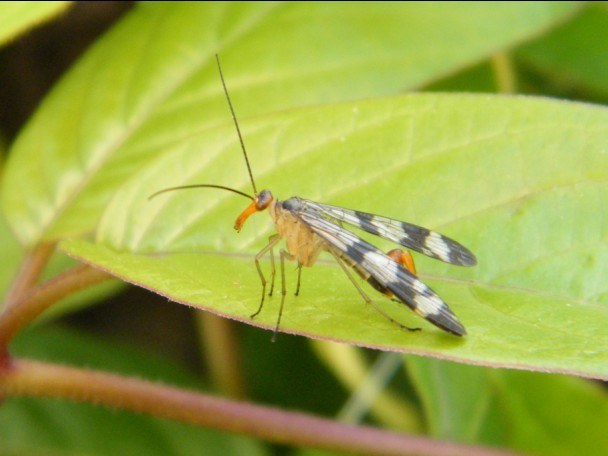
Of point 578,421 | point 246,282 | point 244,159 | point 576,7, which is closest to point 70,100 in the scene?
point 244,159

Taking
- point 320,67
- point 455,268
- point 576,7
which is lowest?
point 455,268

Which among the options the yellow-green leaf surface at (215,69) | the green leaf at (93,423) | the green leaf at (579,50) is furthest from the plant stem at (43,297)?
the green leaf at (579,50)

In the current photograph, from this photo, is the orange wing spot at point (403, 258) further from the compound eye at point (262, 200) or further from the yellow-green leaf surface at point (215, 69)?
the yellow-green leaf surface at point (215, 69)

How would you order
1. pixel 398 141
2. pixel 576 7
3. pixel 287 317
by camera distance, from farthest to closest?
pixel 576 7, pixel 398 141, pixel 287 317

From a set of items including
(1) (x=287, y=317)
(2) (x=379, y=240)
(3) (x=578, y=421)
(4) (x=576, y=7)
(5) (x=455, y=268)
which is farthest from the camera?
(3) (x=578, y=421)

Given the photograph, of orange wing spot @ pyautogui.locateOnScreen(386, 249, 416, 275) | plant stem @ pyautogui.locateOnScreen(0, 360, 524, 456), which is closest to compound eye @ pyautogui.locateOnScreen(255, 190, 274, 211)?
orange wing spot @ pyautogui.locateOnScreen(386, 249, 416, 275)

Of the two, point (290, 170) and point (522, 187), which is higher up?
point (522, 187)

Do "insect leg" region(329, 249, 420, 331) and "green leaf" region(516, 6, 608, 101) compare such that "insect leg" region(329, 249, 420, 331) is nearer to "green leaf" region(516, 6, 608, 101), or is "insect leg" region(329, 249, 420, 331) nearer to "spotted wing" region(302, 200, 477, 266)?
"spotted wing" region(302, 200, 477, 266)

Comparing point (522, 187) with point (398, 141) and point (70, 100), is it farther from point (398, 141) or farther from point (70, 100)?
point (70, 100)
